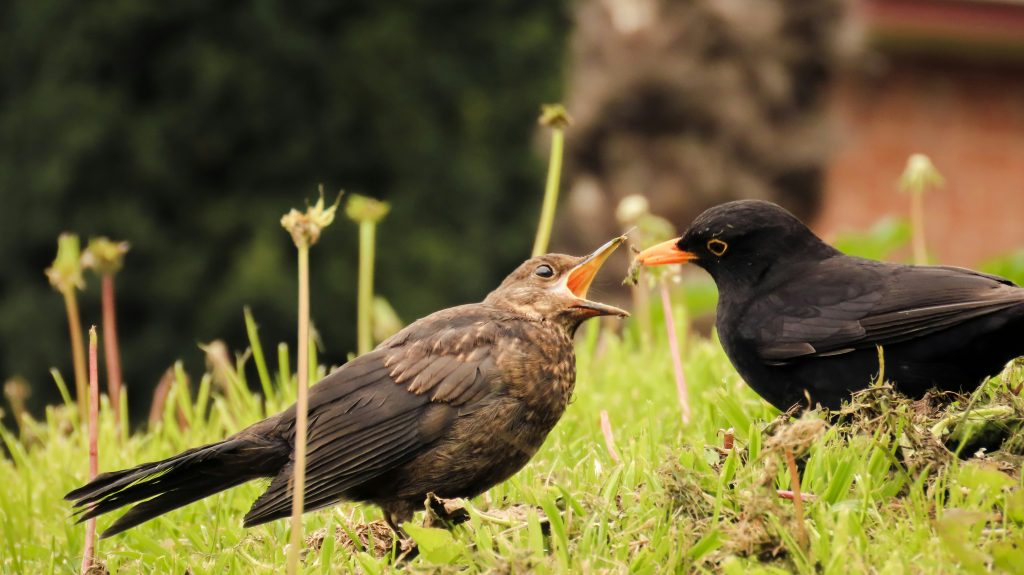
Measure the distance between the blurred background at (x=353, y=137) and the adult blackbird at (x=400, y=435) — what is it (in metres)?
6.19

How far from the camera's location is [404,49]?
10508 mm

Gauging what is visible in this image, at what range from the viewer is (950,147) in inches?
570

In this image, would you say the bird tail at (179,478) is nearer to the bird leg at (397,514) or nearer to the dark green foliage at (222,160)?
the bird leg at (397,514)

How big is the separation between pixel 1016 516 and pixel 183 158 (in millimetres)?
8276

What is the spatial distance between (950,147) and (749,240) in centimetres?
1120

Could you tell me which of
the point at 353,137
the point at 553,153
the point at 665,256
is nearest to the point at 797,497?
the point at 665,256

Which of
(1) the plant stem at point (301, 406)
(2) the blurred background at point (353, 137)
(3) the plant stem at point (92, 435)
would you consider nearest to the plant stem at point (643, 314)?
(3) the plant stem at point (92, 435)

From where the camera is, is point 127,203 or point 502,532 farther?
point 127,203

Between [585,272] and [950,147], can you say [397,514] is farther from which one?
[950,147]

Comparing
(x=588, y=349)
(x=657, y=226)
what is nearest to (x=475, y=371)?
(x=657, y=226)

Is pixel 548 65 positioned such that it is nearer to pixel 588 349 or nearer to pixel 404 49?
pixel 404 49

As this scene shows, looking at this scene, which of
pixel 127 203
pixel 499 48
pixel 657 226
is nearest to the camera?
pixel 657 226

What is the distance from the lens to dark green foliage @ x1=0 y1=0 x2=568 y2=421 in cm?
Result: 998

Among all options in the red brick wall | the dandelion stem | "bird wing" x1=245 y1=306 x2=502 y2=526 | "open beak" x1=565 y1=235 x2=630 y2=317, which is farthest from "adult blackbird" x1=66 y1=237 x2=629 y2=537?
the red brick wall
